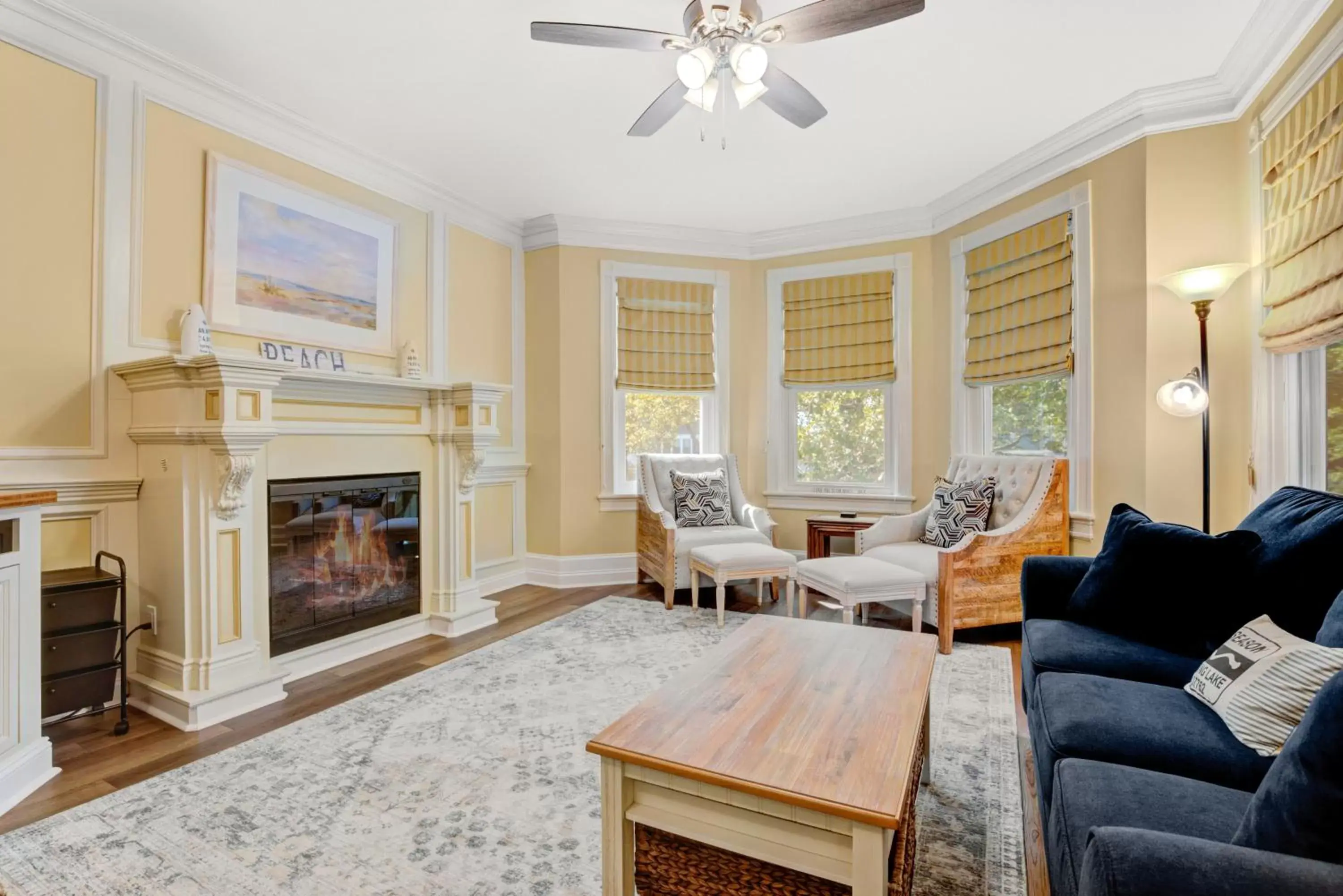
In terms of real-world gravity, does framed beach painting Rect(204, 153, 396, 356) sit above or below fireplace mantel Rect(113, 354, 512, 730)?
above

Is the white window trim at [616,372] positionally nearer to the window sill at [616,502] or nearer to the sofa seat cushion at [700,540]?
the window sill at [616,502]

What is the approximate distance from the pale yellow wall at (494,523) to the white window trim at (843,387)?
2090 millimetres

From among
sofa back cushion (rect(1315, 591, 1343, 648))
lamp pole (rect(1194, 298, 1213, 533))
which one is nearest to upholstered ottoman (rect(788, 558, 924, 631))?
lamp pole (rect(1194, 298, 1213, 533))

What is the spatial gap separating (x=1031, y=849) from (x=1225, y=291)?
2887 millimetres

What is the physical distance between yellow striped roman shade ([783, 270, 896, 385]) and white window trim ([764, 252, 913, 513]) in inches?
1.9

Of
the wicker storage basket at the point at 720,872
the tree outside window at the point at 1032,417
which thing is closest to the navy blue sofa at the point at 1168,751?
the wicker storage basket at the point at 720,872

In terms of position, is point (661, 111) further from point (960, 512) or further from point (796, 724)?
point (960, 512)

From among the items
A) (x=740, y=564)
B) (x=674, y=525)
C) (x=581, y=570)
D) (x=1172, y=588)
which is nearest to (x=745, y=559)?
(x=740, y=564)

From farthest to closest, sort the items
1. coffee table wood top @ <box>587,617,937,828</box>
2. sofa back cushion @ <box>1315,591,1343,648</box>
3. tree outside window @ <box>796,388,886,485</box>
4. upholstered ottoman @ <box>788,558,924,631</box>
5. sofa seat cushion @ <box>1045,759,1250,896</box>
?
1. tree outside window @ <box>796,388,886,485</box>
2. upholstered ottoman @ <box>788,558,924,631</box>
3. sofa back cushion @ <box>1315,591,1343,648</box>
4. coffee table wood top @ <box>587,617,937,828</box>
5. sofa seat cushion @ <box>1045,759,1250,896</box>

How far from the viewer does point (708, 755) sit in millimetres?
1382

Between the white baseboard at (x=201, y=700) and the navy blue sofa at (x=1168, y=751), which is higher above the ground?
the navy blue sofa at (x=1168, y=751)

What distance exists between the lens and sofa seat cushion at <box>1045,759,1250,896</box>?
114 centimetres

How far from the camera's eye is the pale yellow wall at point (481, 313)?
4.55 metres

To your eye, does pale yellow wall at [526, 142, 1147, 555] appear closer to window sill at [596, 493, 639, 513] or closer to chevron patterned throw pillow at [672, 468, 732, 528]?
window sill at [596, 493, 639, 513]
